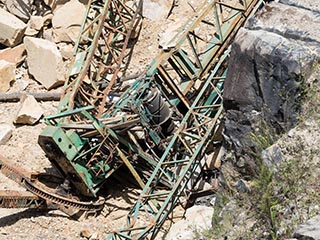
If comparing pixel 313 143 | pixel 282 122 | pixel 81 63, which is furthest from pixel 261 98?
pixel 81 63

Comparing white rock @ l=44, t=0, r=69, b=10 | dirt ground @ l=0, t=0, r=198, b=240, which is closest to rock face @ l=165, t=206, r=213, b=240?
dirt ground @ l=0, t=0, r=198, b=240

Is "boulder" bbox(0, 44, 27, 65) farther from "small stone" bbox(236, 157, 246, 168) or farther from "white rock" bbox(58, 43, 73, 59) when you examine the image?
"small stone" bbox(236, 157, 246, 168)

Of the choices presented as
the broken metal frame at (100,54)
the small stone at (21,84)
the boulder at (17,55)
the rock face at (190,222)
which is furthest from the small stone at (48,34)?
the rock face at (190,222)

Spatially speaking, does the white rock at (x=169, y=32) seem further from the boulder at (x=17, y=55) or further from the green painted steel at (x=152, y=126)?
the boulder at (x=17, y=55)

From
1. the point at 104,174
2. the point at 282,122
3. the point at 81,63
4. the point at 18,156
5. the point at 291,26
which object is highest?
the point at 291,26

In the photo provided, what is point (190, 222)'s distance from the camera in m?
10.4

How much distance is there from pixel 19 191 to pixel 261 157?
13.1ft

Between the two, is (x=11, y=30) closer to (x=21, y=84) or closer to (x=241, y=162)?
(x=21, y=84)

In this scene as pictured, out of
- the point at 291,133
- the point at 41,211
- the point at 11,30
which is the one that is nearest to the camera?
the point at 291,133

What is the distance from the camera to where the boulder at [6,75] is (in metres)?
13.2

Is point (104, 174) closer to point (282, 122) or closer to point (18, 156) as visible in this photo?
point (18, 156)

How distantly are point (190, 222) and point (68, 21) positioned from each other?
473cm

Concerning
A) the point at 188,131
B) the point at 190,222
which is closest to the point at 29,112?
the point at 188,131

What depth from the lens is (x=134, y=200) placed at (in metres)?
11.3
